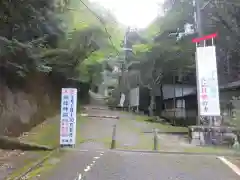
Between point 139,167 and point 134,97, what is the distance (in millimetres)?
25131

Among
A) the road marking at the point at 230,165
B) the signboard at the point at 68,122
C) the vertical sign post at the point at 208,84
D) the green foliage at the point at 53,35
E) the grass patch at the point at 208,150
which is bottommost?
the road marking at the point at 230,165

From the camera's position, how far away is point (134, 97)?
3338 centimetres

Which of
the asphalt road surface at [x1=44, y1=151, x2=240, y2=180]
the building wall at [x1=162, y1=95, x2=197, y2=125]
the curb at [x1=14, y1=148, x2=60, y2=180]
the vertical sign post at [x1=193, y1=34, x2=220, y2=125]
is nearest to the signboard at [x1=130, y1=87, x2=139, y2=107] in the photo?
the building wall at [x1=162, y1=95, x2=197, y2=125]

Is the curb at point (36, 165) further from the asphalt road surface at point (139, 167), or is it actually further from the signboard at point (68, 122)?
the signboard at point (68, 122)

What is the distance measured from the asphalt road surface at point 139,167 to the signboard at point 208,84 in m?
3.09

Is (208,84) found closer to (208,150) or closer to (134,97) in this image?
(208,150)

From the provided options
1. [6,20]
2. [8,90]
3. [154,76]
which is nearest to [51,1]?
[6,20]

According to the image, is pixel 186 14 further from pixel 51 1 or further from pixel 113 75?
pixel 113 75

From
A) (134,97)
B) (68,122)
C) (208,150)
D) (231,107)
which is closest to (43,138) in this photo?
(68,122)

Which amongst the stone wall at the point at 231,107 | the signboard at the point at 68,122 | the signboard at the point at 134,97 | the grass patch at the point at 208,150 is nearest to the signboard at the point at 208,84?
the stone wall at the point at 231,107

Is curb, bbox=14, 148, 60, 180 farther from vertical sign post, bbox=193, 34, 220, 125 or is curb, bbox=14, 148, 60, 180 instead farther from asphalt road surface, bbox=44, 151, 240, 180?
vertical sign post, bbox=193, 34, 220, 125

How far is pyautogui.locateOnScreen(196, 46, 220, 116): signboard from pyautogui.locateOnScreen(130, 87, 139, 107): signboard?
1844 cm

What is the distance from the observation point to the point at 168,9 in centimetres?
2020

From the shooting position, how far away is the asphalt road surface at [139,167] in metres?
7.30
